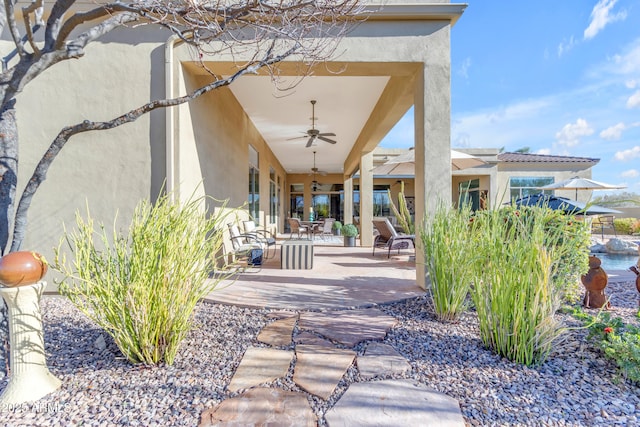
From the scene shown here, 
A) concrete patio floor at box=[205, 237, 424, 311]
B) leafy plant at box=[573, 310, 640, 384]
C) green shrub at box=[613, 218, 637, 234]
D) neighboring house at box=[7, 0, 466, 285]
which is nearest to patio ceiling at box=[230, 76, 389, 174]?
neighboring house at box=[7, 0, 466, 285]

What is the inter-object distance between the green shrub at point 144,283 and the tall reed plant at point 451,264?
2.25 m

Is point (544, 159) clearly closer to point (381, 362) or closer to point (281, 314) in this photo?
point (281, 314)

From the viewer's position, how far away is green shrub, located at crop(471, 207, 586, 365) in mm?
2268

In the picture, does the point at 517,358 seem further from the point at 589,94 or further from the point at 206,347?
the point at 589,94

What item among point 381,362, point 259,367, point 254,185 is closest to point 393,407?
point 381,362

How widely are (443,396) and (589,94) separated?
151 feet

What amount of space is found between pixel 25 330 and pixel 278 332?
5.79 feet

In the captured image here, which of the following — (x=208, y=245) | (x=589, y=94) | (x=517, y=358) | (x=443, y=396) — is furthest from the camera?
(x=589, y=94)

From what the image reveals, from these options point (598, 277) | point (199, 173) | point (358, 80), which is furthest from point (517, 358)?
point (358, 80)

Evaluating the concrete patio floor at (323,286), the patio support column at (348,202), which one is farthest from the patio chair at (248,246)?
the patio support column at (348,202)

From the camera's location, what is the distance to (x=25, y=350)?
78.7 inches

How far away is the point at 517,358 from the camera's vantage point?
2311 millimetres

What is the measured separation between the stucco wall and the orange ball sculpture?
2.41 metres

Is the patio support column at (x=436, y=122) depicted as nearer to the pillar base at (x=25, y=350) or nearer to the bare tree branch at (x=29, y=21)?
the pillar base at (x=25, y=350)
